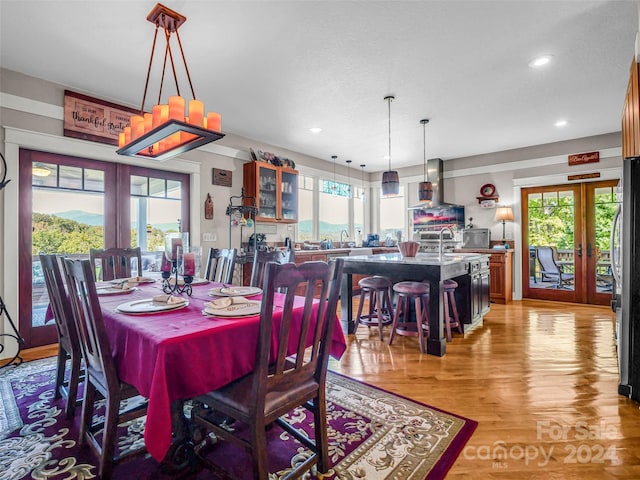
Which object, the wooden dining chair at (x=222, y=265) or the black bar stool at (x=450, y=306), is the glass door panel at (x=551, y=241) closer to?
the black bar stool at (x=450, y=306)

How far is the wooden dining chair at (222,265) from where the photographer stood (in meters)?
2.70

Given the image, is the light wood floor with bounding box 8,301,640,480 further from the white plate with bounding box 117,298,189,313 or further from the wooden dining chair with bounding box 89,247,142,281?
the white plate with bounding box 117,298,189,313

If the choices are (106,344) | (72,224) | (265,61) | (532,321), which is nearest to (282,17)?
(265,61)

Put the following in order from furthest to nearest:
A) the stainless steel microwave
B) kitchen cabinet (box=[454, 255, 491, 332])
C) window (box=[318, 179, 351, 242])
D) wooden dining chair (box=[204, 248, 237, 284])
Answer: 1. window (box=[318, 179, 351, 242])
2. the stainless steel microwave
3. kitchen cabinet (box=[454, 255, 491, 332])
4. wooden dining chair (box=[204, 248, 237, 284])

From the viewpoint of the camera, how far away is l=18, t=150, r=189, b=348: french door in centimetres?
321

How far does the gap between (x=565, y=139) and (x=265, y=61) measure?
505cm

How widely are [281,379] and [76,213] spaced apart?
3414 millimetres

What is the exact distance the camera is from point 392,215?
24.5ft

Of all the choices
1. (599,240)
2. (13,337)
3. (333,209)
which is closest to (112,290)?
(13,337)

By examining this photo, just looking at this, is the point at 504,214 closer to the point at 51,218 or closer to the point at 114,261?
the point at 114,261

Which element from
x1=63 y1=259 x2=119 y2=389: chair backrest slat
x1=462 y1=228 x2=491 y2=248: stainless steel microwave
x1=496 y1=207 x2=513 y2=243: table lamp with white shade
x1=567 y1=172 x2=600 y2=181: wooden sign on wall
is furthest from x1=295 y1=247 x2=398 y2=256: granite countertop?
x1=63 y1=259 x2=119 y2=389: chair backrest slat

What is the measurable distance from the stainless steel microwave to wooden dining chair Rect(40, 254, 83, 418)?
5.80m

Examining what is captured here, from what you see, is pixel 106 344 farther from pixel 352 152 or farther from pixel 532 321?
pixel 352 152

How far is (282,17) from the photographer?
2.37 m
